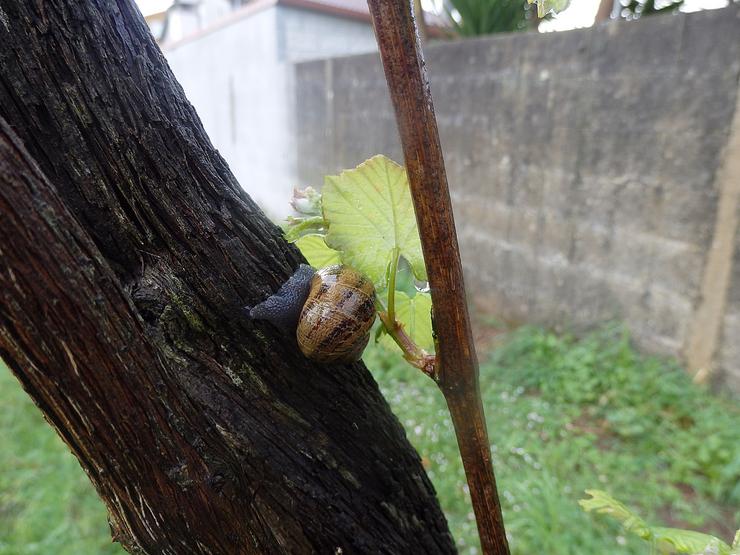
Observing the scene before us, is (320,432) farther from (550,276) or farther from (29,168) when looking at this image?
(550,276)

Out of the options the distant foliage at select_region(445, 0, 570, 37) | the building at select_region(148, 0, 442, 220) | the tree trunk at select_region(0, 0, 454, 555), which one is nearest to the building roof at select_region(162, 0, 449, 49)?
the building at select_region(148, 0, 442, 220)

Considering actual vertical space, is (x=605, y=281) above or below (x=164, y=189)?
below

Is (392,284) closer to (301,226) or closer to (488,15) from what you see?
(301,226)

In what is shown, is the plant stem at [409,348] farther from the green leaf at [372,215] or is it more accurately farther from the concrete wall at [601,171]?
the concrete wall at [601,171]

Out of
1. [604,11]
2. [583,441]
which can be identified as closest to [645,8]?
[604,11]

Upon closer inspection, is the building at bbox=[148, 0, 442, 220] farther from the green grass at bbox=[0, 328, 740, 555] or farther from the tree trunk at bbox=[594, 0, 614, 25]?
the green grass at bbox=[0, 328, 740, 555]

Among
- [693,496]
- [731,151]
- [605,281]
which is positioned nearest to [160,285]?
[693,496]
